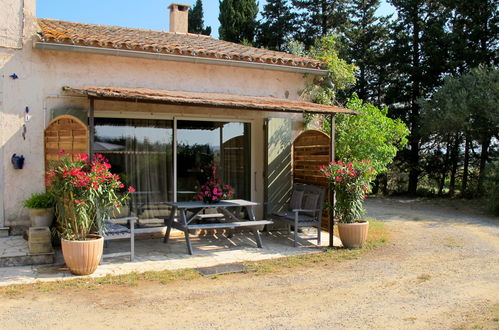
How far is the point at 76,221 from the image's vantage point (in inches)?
231

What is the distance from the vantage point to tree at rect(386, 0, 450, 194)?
18594 millimetres

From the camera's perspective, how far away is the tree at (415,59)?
18594 mm

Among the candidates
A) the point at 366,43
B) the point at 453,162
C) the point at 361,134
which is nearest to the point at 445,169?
the point at 453,162

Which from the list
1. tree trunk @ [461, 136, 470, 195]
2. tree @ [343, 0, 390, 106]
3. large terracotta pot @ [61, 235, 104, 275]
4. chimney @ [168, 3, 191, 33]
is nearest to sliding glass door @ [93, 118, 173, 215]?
large terracotta pot @ [61, 235, 104, 275]

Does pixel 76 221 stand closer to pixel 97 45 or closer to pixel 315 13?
pixel 97 45

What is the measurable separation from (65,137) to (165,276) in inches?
113

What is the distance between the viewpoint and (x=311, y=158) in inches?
347

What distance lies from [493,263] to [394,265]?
1.55 m

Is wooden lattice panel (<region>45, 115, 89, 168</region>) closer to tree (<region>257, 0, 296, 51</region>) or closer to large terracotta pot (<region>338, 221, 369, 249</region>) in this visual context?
large terracotta pot (<region>338, 221, 369, 249</region>)

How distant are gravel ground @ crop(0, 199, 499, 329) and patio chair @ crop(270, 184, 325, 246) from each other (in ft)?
4.10

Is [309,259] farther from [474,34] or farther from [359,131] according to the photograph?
[474,34]

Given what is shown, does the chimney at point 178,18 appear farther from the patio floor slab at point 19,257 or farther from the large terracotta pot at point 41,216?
the patio floor slab at point 19,257

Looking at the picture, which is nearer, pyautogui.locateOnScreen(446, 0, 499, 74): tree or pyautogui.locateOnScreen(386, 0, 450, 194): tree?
pyautogui.locateOnScreen(446, 0, 499, 74): tree

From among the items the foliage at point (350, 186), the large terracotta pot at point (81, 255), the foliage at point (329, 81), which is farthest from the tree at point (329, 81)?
the large terracotta pot at point (81, 255)
